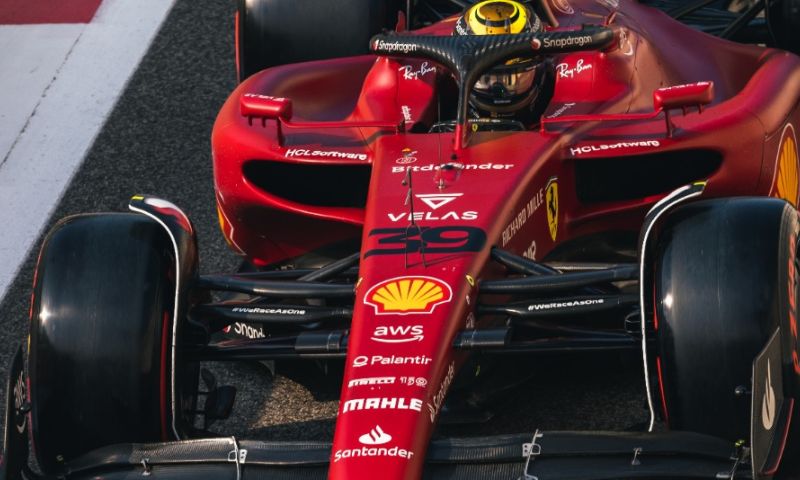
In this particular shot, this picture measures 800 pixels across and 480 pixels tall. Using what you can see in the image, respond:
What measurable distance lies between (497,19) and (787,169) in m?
1.33

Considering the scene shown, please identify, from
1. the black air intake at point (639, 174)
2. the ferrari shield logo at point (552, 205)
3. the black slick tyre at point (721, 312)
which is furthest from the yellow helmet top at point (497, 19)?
the black slick tyre at point (721, 312)

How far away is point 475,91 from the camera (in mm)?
6742

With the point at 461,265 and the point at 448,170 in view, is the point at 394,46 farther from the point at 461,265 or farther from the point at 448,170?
the point at 461,265

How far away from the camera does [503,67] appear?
666cm

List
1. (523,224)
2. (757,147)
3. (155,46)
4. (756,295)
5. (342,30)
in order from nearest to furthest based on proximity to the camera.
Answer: (756,295), (523,224), (757,147), (342,30), (155,46)

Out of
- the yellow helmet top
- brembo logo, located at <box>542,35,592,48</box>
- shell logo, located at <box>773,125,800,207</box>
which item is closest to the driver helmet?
the yellow helmet top

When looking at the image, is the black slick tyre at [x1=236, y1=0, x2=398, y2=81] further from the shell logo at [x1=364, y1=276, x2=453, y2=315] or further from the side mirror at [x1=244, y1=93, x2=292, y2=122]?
the shell logo at [x1=364, y1=276, x2=453, y2=315]

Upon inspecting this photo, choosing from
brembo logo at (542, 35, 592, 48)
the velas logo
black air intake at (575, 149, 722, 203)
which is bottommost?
black air intake at (575, 149, 722, 203)

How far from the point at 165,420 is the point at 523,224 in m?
1.48

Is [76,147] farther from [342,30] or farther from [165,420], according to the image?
[165,420]

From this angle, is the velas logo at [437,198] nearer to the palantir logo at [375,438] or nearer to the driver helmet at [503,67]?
the driver helmet at [503,67]

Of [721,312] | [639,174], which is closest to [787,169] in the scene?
[639,174]

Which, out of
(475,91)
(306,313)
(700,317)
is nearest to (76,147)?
(475,91)

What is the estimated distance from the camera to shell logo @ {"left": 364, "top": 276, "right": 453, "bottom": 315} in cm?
545
